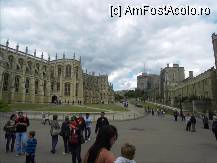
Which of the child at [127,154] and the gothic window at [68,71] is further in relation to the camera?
the gothic window at [68,71]

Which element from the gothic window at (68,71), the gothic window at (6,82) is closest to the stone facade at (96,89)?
the gothic window at (68,71)

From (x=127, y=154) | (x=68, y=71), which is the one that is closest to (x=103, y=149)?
(x=127, y=154)

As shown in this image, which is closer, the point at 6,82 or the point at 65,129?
the point at 65,129

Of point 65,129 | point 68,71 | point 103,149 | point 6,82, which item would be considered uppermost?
point 68,71

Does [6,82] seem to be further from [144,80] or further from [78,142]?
[144,80]

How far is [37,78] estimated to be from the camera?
220ft

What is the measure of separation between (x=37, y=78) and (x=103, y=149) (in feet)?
218

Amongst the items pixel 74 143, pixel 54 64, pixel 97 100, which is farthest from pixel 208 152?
pixel 97 100

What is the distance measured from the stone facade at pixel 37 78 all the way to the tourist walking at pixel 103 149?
51.9 meters

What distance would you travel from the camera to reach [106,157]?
3.28m

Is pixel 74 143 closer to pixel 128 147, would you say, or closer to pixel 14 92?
pixel 128 147

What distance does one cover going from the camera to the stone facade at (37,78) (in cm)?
5747

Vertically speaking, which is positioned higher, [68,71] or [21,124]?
[68,71]

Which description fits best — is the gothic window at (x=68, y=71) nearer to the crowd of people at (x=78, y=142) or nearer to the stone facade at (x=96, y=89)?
the stone facade at (x=96, y=89)
